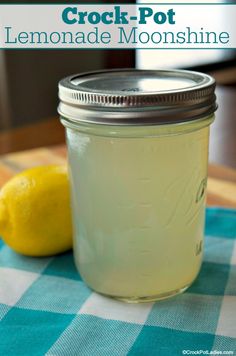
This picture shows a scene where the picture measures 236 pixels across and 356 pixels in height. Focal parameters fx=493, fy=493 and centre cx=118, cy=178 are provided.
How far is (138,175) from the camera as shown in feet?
1.51

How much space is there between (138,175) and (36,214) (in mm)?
170

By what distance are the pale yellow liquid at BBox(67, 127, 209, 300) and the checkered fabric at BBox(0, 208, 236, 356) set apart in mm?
24

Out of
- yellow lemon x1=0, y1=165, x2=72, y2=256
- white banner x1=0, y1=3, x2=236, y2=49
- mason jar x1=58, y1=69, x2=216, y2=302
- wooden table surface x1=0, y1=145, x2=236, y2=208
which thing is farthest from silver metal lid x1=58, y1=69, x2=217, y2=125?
white banner x1=0, y1=3, x2=236, y2=49

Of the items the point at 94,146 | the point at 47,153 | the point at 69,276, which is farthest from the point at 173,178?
the point at 47,153

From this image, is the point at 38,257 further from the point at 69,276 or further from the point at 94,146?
the point at 94,146

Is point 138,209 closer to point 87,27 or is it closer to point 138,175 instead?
point 138,175

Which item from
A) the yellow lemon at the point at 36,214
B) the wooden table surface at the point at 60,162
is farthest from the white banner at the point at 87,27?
the yellow lemon at the point at 36,214

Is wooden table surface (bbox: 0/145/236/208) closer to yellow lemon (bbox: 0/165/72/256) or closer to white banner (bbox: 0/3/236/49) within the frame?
yellow lemon (bbox: 0/165/72/256)

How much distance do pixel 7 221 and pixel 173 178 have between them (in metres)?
0.22

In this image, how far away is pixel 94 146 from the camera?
1.54ft

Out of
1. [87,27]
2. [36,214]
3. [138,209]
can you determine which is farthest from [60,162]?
[87,27]

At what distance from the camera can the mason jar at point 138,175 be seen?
0.44 metres

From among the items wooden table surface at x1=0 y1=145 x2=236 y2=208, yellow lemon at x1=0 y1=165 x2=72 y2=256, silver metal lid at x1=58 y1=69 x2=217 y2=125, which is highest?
silver metal lid at x1=58 y1=69 x2=217 y2=125

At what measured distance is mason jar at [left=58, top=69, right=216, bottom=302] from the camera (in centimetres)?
44
